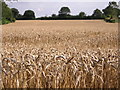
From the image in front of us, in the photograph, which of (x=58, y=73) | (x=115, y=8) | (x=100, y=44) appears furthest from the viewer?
(x=115, y=8)

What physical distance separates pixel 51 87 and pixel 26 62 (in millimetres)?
554

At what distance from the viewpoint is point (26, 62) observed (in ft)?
13.2

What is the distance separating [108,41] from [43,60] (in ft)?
32.9

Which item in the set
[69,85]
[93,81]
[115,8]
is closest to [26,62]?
[69,85]

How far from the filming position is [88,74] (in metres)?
4.09

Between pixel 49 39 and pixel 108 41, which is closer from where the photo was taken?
pixel 108 41

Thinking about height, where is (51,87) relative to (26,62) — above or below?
below

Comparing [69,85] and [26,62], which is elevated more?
[26,62]

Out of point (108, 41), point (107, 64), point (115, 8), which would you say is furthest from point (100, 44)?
point (115, 8)

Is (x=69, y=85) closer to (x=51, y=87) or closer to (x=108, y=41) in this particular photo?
(x=51, y=87)

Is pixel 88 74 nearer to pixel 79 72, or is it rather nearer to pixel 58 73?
pixel 79 72

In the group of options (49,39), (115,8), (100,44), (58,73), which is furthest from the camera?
(115,8)

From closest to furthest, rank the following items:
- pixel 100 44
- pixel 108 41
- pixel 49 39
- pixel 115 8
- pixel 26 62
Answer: pixel 26 62, pixel 100 44, pixel 108 41, pixel 49 39, pixel 115 8

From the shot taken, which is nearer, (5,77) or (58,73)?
(58,73)
